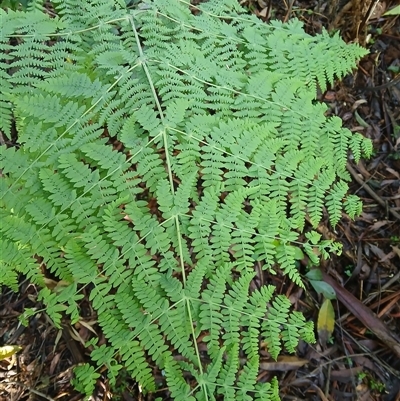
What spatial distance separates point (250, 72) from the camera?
253cm

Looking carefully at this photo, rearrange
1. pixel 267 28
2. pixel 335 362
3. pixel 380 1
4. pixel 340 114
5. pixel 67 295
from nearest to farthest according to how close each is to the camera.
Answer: pixel 67 295 → pixel 267 28 → pixel 335 362 → pixel 340 114 → pixel 380 1

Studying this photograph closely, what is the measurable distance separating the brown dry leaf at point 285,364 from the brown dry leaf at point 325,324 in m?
0.18

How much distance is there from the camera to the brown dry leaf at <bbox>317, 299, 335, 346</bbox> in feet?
9.35

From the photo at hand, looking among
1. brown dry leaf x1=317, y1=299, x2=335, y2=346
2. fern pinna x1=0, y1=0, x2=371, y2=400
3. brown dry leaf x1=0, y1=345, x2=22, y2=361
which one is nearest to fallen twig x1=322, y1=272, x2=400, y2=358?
brown dry leaf x1=317, y1=299, x2=335, y2=346

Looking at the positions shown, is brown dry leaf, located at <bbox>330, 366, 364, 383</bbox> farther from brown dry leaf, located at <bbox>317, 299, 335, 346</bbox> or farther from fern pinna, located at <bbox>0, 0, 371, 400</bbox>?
fern pinna, located at <bbox>0, 0, 371, 400</bbox>

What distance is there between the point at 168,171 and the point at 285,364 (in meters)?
1.43

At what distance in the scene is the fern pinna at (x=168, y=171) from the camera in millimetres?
1962

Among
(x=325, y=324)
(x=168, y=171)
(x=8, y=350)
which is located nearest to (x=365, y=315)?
(x=325, y=324)

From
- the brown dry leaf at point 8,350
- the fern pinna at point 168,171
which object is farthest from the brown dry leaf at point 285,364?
the brown dry leaf at point 8,350

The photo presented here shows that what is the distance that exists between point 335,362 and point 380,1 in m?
2.72

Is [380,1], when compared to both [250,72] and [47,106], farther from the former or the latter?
[47,106]

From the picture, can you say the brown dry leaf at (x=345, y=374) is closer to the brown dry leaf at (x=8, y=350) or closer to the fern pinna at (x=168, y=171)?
the fern pinna at (x=168, y=171)

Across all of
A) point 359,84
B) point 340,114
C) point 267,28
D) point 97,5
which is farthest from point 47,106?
point 359,84

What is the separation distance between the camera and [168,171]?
7.20 feet
